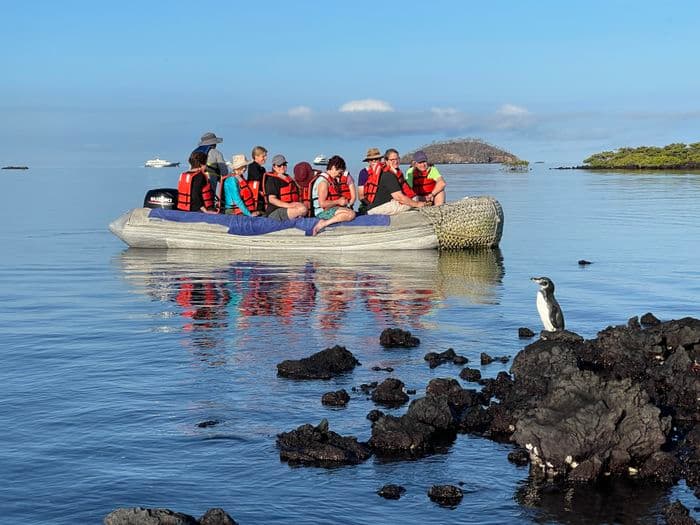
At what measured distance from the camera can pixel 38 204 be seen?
54.4m

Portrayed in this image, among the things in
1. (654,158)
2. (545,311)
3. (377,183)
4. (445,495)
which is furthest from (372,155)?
(654,158)

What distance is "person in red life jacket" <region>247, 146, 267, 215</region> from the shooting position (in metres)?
23.8

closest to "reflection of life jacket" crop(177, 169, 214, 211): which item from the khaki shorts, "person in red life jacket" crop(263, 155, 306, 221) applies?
"person in red life jacket" crop(263, 155, 306, 221)

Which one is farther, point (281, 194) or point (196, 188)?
point (196, 188)

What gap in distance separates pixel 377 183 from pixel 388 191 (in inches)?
13.1

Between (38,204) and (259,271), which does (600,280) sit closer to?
(259,271)

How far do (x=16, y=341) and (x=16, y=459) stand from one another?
5787 mm

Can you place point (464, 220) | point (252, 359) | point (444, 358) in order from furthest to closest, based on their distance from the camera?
point (464, 220) < point (252, 359) < point (444, 358)

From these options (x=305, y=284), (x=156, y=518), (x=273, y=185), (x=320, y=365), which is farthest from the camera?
(x=273, y=185)

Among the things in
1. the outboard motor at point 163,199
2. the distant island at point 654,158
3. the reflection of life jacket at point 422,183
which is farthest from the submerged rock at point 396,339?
the distant island at point 654,158

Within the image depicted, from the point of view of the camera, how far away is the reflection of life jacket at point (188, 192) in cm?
2428

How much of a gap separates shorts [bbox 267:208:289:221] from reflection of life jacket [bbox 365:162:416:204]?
204 centimetres

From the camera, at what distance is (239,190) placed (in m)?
24.2

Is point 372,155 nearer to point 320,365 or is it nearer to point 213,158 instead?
point 213,158
